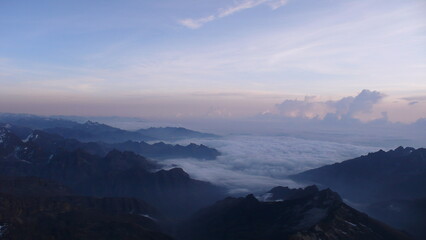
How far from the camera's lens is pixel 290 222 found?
129625mm

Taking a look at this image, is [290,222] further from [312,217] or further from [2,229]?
[2,229]

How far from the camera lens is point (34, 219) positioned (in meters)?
138

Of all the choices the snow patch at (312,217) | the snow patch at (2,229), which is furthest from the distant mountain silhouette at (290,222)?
the snow patch at (2,229)

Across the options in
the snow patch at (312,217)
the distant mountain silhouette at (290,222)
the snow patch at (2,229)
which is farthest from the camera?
the snow patch at (312,217)

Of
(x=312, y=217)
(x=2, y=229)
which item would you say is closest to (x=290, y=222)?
(x=312, y=217)

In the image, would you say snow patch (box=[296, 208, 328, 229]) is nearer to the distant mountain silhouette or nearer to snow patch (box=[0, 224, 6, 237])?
the distant mountain silhouette

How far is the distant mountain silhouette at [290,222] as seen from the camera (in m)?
115

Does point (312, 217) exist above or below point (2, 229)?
above

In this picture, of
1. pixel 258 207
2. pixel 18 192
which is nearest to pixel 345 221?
pixel 258 207

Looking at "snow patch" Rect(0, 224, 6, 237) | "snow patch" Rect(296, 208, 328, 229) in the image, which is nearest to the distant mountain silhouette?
"snow patch" Rect(296, 208, 328, 229)

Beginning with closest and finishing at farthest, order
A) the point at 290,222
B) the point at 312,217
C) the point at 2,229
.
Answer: the point at 2,229
the point at 290,222
the point at 312,217

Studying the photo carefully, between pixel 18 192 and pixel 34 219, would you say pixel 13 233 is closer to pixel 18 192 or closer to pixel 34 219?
pixel 34 219

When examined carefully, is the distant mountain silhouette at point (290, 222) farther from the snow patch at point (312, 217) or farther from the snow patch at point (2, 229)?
the snow patch at point (2, 229)

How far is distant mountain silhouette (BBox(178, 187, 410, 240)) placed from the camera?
11481 centimetres
